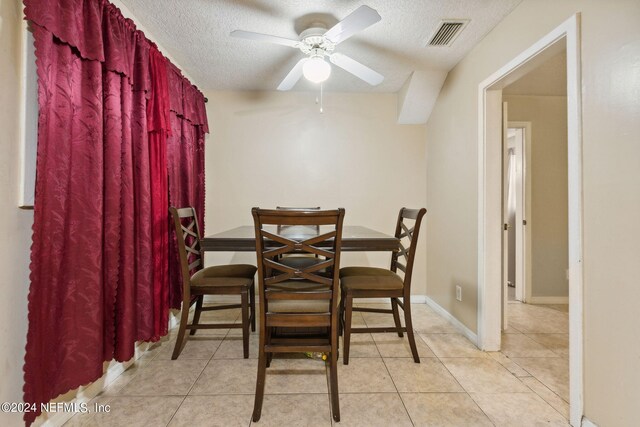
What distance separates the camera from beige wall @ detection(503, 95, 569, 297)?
323cm

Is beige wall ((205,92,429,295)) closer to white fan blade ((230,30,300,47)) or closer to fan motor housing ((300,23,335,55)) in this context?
fan motor housing ((300,23,335,55))

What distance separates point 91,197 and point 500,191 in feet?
8.58

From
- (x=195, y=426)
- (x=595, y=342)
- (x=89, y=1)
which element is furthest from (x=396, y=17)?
(x=195, y=426)

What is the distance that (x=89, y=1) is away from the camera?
56.4 inches

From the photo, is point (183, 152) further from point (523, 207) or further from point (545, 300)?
point (545, 300)

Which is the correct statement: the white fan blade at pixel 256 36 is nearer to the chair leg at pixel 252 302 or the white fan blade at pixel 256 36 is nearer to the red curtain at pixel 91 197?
the red curtain at pixel 91 197

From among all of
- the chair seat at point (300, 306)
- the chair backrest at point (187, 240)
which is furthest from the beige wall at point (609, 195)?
the chair backrest at point (187, 240)

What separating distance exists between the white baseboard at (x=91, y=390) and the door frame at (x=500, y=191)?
2.45 m

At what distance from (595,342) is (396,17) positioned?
7.05 ft

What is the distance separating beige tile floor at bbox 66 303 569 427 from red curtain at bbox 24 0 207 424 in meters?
0.26

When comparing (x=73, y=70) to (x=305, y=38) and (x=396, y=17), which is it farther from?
(x=396, y=17)

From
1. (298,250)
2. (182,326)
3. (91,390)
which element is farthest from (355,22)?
(91,390)

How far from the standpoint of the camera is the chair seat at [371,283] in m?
1.92

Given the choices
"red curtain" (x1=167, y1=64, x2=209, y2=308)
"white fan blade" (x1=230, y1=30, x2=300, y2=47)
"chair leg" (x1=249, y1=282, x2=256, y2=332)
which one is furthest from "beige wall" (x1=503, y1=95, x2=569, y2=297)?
"red curtain" (x1=167, y1=64, x2=209, y2=308)
